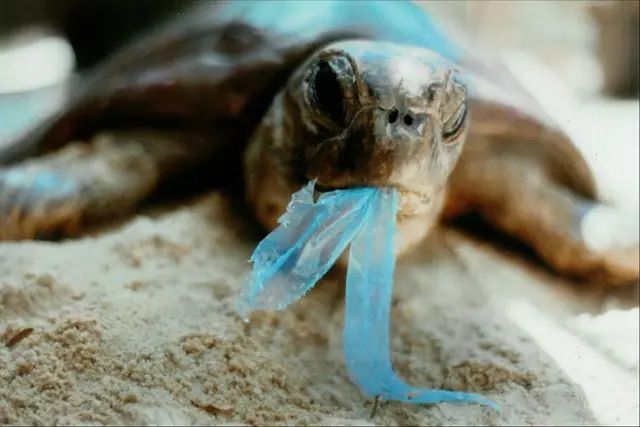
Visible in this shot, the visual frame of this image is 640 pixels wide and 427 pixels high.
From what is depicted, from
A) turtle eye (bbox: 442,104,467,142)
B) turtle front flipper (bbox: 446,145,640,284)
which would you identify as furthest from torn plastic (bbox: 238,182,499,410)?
turtle front flipper (bbox: 446,145,640,284)

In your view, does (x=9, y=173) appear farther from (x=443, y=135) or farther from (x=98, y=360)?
(x=443, y=135)

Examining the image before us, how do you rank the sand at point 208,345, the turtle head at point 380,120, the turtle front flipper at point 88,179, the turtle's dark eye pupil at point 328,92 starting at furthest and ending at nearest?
the turtle front flipper at point 88,179
the turtle's dark eye pupil at point 328,92
the turtle head at point 380,120
the sand at point 208,345

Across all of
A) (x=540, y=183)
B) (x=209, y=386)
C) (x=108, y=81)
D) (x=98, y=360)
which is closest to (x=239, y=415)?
(x=209, y=386)

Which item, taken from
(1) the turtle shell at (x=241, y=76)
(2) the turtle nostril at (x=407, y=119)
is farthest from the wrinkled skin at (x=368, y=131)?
(1) the turtle shell at (x=241, y=76)

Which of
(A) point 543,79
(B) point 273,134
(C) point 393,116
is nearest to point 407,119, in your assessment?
(C) point 393,116

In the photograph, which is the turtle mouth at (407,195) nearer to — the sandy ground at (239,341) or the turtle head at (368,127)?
the turtle head at (368,127)

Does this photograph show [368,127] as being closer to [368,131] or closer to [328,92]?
[368,131]
